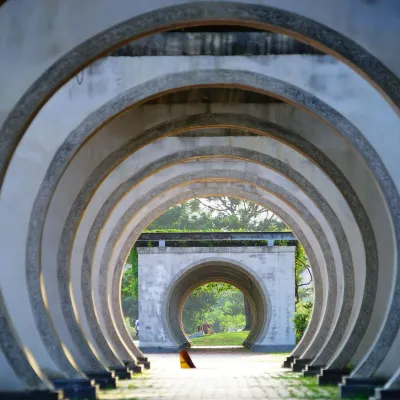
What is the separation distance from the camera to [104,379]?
47.1ft

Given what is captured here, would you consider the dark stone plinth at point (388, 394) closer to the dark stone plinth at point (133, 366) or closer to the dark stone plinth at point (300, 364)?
the dark stone plinth at point (300, 364)

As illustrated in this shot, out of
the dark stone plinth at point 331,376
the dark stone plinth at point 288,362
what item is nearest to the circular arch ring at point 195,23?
the dark stone plinth at point 331,376

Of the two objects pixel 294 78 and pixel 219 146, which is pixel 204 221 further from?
pixel 294 78

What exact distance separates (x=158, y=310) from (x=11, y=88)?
21584 millimetres

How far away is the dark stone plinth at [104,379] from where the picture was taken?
14234 millimetres

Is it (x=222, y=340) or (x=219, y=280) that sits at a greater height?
(x=219, y=280)

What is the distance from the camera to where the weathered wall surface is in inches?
1174

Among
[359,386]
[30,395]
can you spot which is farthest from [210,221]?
[30,395]

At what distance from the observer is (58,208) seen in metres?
14.2

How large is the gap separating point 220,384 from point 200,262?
1532 cm

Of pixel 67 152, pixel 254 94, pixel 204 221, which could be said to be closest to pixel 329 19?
pixel 67 152

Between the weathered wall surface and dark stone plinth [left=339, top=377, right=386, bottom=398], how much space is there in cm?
1797

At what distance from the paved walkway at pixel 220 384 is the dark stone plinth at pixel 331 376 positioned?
22cm

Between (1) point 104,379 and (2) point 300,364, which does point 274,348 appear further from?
(1) point 104,379
